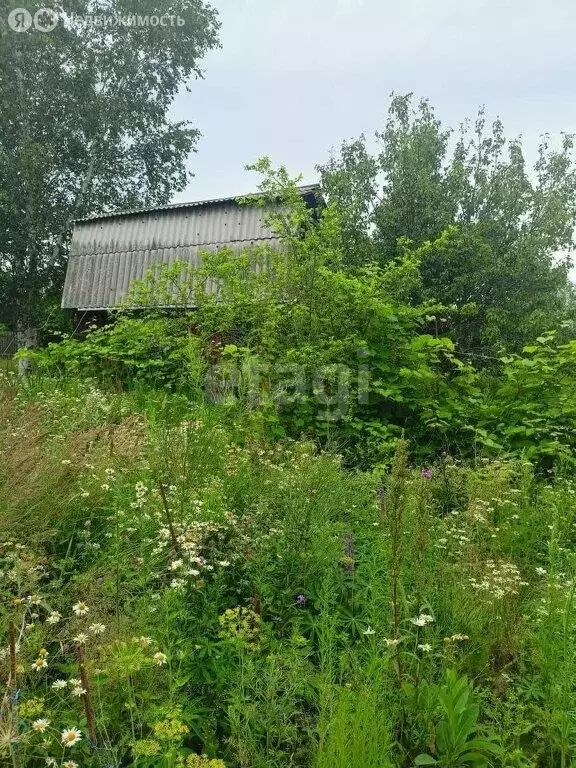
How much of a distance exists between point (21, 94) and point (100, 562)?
22.9 m

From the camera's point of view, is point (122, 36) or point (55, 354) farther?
point (122, 36)

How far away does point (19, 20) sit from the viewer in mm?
19938

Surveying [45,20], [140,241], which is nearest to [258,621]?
[140,241]

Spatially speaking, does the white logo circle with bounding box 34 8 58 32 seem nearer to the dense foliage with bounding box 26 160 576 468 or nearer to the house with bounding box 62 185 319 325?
→ the house with bounding box 62 185 319 325

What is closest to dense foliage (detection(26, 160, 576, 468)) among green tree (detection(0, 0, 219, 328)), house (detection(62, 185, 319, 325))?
house (detection(62, 185, 319, 325))

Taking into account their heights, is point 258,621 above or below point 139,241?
below

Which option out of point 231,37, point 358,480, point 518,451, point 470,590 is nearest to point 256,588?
point 470,590

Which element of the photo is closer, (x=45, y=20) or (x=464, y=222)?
(x=464, y=222)

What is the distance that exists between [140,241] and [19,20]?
9895 millimetres

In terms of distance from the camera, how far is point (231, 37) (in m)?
24.7

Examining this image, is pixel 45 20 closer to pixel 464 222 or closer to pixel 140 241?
pixel 140 241

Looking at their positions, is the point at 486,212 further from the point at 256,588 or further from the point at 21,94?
the point at 256,588

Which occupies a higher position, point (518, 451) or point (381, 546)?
point (518, 451)

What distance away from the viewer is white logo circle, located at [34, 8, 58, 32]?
20538 millimetres
